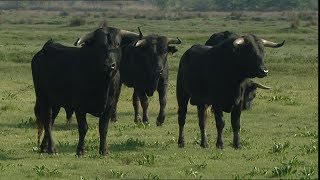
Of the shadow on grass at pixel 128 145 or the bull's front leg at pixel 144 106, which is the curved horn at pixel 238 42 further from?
the bull's front leg at pixel 144 106

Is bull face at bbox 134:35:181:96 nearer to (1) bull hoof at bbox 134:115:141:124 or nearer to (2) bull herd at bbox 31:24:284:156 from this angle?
(1) bull hoof at bbox 134:115:141:124

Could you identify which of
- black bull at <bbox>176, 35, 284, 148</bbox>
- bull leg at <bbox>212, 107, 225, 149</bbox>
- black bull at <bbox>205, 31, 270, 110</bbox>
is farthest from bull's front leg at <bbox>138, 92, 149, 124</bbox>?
bull leg at <bbox>212, 107, 225, 149</bbox>

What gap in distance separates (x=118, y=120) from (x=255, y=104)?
16.3 feet

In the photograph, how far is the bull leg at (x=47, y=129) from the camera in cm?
1617

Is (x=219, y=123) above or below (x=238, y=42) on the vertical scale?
below

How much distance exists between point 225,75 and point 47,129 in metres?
3.94

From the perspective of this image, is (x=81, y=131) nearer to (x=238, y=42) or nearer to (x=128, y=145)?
(x=128, y=145)

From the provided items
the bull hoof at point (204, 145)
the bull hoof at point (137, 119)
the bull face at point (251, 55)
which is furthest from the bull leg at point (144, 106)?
the bull face at point (251, 55)

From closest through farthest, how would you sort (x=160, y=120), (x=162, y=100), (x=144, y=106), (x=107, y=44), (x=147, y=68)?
1. (x=107, y=44)
2. (x=160, y=120)
3. (x=147, y=68)
4. (x=162, y=100)
5. (x=144, y=106)

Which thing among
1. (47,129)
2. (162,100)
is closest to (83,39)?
(47,129)

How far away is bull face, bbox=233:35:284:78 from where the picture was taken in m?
16.3

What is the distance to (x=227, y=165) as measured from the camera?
14.1 m

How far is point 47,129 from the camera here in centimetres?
1653

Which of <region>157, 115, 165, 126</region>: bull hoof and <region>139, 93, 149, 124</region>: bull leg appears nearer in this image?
<region>157, 115, 165, 126</region>: bull hoof
